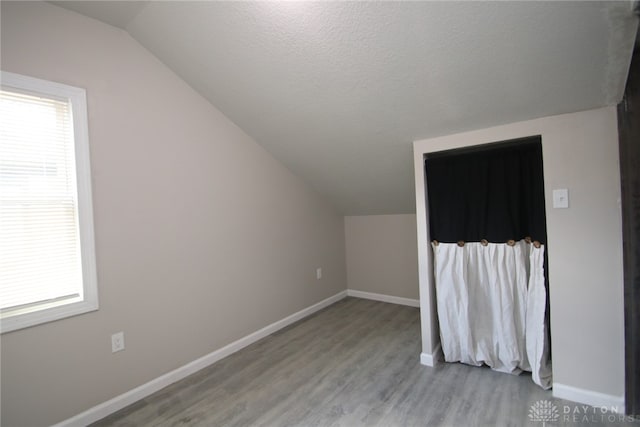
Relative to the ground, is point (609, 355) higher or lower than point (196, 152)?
lower

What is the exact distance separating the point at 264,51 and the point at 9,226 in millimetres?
1817

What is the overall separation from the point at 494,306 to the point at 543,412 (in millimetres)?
683

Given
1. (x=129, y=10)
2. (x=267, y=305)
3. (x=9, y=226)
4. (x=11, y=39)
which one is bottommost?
(x=267, y=305)

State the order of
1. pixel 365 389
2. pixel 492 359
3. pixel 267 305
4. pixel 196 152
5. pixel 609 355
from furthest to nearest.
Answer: pixel 267 305 → pixel 196 152 → pixel 492 359 → pixel 365 389 → pixel 609 355

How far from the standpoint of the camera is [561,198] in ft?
6.23

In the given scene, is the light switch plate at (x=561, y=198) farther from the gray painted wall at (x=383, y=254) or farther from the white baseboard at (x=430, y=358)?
the gray painted wall at (x=383, y=254)

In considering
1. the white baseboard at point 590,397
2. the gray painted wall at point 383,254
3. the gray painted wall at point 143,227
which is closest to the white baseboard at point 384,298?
the gray painted wall at point 383,254

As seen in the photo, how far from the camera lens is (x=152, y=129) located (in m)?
2.25

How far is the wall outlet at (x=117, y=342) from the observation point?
200cm

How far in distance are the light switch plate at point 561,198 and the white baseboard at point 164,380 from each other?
2666mm

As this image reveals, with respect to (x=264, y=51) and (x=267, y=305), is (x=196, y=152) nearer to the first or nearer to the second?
(x=264, y=51)

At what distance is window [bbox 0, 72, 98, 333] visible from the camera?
5.51 feet

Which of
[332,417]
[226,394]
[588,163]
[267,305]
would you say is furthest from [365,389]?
[588,163]

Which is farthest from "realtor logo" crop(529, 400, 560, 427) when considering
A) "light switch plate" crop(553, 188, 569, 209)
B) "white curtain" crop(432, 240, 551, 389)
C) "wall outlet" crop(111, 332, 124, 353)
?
"wall outlet" crop(111, 332, 124, 353)
